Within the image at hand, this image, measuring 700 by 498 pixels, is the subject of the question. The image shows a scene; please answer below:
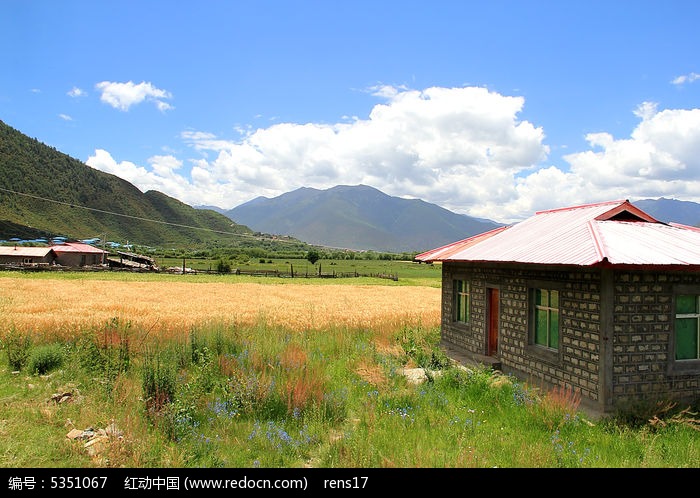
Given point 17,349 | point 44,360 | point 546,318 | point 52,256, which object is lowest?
point 44,360

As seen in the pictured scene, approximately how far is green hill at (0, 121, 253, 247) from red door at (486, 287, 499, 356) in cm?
7863

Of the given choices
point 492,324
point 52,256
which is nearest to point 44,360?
point 492,324

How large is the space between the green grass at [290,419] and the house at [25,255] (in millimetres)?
63706

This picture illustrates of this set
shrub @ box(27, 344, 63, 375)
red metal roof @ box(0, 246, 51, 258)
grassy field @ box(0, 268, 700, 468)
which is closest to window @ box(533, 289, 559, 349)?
grassy field @ box(0, 268, 700, 468)

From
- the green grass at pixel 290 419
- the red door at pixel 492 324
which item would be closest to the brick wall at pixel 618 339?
the green grass at pixel 290 419

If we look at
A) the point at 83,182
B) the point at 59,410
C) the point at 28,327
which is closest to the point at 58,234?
the point at 83,182

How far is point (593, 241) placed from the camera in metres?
10.0

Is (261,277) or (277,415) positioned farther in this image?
(261,277)

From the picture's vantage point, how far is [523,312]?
1209cm

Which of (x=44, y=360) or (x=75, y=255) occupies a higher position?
(x=75, y=255)

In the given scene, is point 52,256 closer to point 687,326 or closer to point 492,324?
point 492,324

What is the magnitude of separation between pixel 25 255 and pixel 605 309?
7482 cm
